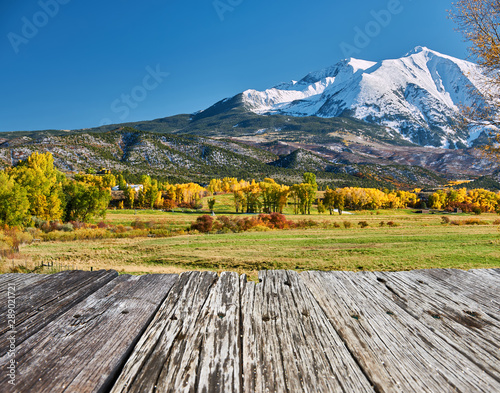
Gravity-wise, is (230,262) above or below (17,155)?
below

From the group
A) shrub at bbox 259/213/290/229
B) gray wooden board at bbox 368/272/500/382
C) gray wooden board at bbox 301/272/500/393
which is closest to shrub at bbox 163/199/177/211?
shrub at bbox 259/213/290/229

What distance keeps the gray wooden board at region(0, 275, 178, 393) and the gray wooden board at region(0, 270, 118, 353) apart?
0.07 meters

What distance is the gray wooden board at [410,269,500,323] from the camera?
1.85 metres

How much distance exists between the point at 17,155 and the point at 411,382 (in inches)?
9406

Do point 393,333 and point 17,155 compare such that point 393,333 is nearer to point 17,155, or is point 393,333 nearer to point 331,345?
point 331,345

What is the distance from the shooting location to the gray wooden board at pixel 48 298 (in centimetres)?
148

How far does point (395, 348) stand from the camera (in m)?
1.34

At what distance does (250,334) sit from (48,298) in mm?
1478

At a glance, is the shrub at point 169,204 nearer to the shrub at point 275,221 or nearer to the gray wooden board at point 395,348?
the shrub at point 275,221

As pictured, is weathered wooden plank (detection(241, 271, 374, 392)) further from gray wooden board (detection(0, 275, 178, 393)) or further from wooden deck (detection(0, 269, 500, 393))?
gray wooden board (detection(0, 275, 178, 393))

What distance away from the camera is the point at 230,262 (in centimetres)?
1611

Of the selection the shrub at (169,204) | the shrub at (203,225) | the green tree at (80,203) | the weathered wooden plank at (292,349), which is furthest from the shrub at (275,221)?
the shrub at (169,204)

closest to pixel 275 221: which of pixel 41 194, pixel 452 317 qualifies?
pixel 41 194

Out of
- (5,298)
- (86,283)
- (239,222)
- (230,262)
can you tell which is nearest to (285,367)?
(86,283)
